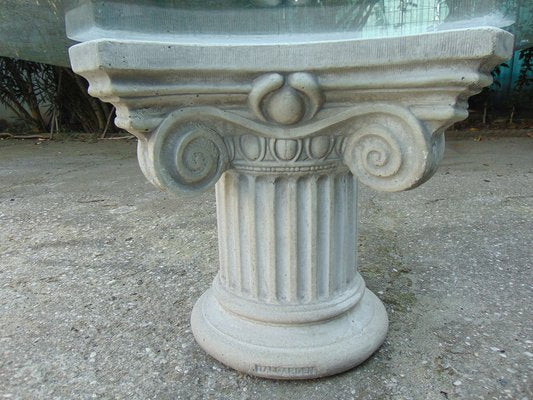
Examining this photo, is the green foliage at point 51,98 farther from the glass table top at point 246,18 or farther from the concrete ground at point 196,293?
the glass table top at point 246,18

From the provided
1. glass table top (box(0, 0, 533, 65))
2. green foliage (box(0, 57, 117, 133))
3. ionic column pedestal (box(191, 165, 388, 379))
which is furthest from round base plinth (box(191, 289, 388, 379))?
green foliage (box(0, 57, 117, 133))

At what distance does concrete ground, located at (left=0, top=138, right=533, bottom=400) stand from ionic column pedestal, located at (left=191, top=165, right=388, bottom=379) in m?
0.07

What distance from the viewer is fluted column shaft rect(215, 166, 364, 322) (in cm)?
135

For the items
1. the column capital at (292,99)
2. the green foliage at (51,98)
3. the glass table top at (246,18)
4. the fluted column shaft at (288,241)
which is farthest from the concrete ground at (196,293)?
the green foliage at (51,98)

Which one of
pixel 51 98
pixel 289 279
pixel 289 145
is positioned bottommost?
pixel 289 279

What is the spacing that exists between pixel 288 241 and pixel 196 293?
67cm

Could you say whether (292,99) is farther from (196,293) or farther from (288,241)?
(196,293)

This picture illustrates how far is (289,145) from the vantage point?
4.16 feet

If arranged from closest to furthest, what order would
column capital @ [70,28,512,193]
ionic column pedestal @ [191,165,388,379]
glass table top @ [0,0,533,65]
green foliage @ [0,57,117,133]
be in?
column capital @ [70,28,512,193] → glass table top @ [0,0,533,65] → ionic column pedestal @ [191,165,388,379] → green foliage @ [0,57,117,133]

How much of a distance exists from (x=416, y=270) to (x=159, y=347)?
1.13 meters

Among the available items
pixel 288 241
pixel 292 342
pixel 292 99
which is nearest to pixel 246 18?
pixel 292 99

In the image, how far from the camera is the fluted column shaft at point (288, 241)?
1.35 m

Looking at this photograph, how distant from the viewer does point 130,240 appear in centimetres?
247

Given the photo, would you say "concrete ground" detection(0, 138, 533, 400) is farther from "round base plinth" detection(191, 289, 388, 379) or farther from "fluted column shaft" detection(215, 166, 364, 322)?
"fluted column shaft" detection(215, 166, 364, 322)
